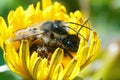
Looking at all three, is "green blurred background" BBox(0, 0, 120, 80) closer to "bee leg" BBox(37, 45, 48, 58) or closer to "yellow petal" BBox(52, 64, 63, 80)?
"bee leg" BBox(37, 45, 48, 58)

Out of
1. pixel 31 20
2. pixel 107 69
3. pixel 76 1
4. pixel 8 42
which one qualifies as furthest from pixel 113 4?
pixel 8 42

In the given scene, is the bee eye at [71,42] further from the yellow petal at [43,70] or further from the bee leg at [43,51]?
the yellow petal at [43,70]

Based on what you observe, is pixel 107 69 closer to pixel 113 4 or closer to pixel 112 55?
pixel 112 55

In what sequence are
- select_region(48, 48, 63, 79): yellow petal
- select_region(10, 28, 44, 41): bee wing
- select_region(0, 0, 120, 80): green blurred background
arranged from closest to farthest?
select_region(48, 48, 63, 79): yellow petal < select_region(10, 28, 44, 41): bee wing < select_region(0, 0, 120, 80): green blurred background

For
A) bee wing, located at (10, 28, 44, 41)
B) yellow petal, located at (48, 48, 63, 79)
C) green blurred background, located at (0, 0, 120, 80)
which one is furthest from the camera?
green blurred background, located at (0, 0, 120, 80)

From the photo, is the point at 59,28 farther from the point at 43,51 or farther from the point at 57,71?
the point at 57,71

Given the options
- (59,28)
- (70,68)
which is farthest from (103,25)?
(70,68)

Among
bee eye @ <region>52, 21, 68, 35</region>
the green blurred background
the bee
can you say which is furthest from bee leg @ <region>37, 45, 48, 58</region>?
the green blurred background
